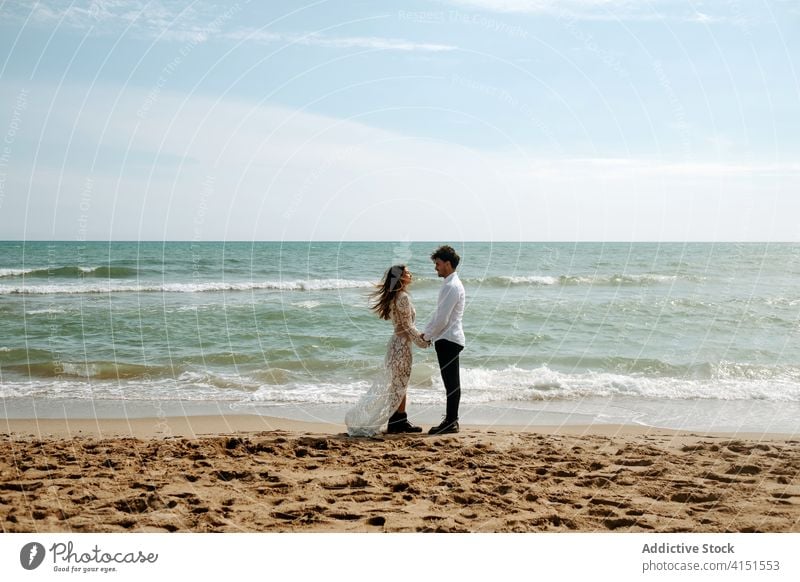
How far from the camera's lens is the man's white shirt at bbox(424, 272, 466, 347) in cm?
911

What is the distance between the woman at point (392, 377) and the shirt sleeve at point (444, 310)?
0.68 ft

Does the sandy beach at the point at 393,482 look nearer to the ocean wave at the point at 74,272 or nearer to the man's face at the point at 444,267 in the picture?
the man's face at the point at 444,267

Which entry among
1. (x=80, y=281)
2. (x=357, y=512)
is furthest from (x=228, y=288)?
(x=357, y=512)

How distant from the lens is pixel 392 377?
364 inches

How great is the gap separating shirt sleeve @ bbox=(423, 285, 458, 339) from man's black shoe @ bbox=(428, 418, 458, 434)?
4.27ft

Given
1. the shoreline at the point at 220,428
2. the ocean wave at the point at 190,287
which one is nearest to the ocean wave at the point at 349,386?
the shoreline at the point at 220,428

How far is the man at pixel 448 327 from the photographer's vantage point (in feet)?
29.9

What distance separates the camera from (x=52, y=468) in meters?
7.28

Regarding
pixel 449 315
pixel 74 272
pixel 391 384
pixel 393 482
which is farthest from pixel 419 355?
pixel 74 272

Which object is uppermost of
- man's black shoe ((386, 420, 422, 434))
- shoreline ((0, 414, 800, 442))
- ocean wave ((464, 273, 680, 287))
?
ocean wave ((464, 273, 680, 287))

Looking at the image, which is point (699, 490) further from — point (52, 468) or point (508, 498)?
point (52, 468)

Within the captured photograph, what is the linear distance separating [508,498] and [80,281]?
34.8 m

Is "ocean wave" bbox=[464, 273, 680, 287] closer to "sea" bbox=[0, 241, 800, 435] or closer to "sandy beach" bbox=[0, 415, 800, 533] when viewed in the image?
"sea" bbox=[0, 241, 800, 435]

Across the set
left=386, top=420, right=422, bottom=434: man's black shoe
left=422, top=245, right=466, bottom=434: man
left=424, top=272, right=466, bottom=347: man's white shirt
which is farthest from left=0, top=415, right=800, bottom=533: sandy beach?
left=424, top=272, right=466, bottom=347: man's white shirt
